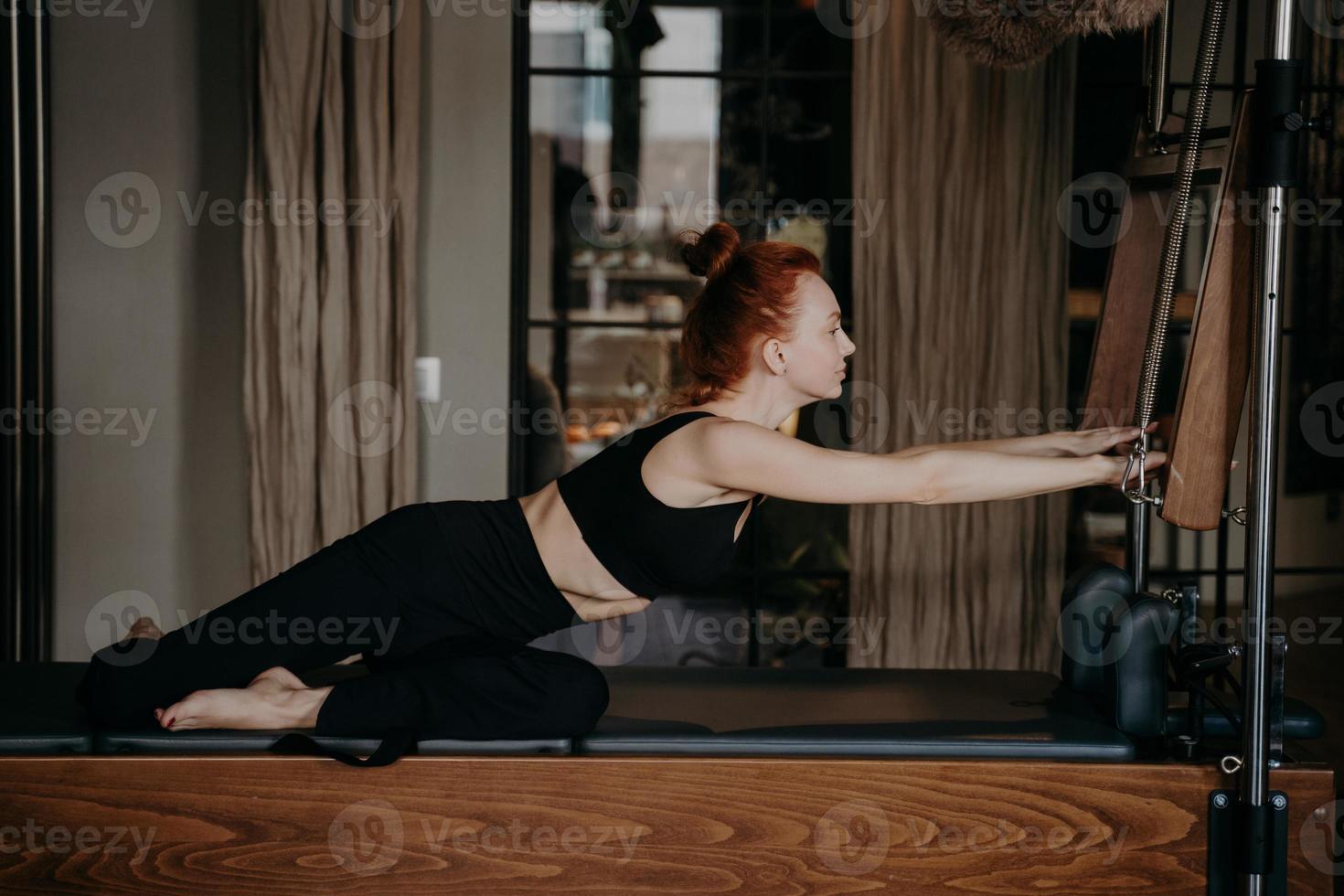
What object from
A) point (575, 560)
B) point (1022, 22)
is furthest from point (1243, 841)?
point (1022, 22)

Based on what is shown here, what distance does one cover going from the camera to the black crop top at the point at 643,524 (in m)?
1.96

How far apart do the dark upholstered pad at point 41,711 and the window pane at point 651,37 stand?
219 centimetres

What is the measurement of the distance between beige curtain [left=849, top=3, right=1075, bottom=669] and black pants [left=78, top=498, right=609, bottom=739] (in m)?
1.59

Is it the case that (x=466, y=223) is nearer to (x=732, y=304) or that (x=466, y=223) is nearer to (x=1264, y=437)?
(x=732, y=304)

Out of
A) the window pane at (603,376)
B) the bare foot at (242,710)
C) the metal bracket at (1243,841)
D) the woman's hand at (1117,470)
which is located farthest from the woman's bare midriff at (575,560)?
the window pane at (603,376)

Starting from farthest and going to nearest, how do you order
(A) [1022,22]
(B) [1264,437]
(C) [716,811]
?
1. (A) [1022,22]
2. (C) [716,811]
3. (B) [1264,437]

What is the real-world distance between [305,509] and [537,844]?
1890mm

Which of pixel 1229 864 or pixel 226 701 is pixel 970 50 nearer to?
pixel 1229 864

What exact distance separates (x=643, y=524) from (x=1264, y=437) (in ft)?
3.08

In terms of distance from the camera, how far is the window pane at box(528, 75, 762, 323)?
3.60 m

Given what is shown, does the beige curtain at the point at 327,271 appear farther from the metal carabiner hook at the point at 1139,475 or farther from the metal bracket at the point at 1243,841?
the metal bracket at the point at 1243,841

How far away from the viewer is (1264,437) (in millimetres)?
1667

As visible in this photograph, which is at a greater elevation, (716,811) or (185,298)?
(185,298)

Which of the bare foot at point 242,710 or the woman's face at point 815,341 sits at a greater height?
the woman's face at point 815,341
